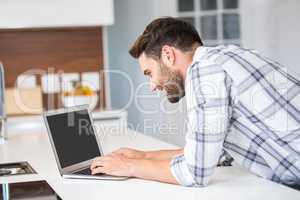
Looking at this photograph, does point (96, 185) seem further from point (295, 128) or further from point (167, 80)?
point (295, 128)

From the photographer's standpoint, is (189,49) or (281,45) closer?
(189,49)

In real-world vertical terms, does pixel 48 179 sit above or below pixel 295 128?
below

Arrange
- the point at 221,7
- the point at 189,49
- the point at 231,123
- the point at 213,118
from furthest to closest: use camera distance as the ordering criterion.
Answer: the point at 221,7 → the point at 189,49 → the point at 231,123 → the point at 213,118

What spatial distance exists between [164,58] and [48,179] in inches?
23.1

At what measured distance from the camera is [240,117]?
5.88 ft

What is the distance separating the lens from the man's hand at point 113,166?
1879 millimetres

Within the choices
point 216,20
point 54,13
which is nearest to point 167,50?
point 54,13

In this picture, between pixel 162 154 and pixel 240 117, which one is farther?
pixel 162 154

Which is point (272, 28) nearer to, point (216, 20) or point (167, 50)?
point (216, 20)

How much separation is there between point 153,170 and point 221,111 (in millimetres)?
309

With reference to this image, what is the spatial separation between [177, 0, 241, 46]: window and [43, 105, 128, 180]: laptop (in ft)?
8.23

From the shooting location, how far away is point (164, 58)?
1968 mm

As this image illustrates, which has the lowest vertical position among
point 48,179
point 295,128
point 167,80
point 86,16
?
point 48,179

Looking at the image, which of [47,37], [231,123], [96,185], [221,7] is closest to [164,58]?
[231,123]
